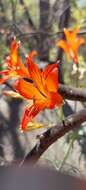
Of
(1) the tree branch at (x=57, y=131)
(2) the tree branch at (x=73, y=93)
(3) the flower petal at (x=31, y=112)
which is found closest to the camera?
(2) the tree branch at (x=73, y=93)

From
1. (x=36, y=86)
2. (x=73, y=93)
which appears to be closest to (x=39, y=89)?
(x=36, y=86)

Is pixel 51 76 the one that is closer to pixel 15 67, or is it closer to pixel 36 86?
pixel 36 86

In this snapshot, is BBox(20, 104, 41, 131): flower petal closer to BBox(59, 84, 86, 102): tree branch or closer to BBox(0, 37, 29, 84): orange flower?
BBox(0, 37, 29, 84): orange flower

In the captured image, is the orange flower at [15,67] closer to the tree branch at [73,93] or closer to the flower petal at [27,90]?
the flower petal at [27,90]

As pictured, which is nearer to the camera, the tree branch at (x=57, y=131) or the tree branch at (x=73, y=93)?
the tree branch at (x=73, y=93)

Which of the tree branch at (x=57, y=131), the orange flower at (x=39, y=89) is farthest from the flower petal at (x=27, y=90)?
the tree branch at (x=57, y=131)

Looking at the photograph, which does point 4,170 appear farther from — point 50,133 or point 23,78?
point 23,78
